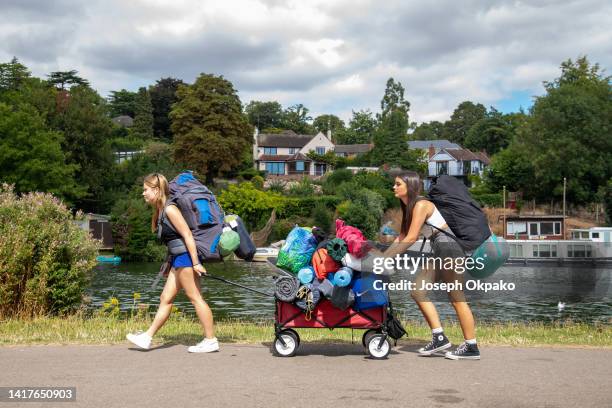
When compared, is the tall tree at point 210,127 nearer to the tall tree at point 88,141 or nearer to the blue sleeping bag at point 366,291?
the tall tree at point 88,141

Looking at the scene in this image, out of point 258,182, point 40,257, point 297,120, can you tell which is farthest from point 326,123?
point 40,257

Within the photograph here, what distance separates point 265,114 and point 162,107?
37.0 metres

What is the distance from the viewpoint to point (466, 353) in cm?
708

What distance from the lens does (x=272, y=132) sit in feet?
433

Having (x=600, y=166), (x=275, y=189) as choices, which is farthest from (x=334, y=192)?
(x=600, y=166)

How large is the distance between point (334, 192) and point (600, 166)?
3086 centimetres

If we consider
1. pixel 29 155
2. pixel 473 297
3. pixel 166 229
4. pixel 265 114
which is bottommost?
pixel 473 297

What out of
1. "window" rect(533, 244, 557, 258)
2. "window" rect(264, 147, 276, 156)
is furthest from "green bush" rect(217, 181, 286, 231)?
"window" rect(264, 147, 276, 156)

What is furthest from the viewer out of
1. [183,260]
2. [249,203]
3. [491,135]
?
[491,135]

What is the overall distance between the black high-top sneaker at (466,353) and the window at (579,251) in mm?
53216

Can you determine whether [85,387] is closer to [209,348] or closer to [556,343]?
[209,348]

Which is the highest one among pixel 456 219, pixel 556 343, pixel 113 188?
pixel 113 188

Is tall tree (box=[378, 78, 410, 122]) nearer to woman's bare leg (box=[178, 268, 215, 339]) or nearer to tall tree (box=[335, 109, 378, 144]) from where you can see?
tall tree (box=[335, 109, 378, 144])

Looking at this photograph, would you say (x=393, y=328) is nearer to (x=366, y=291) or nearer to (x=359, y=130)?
(x=366, y=291)
